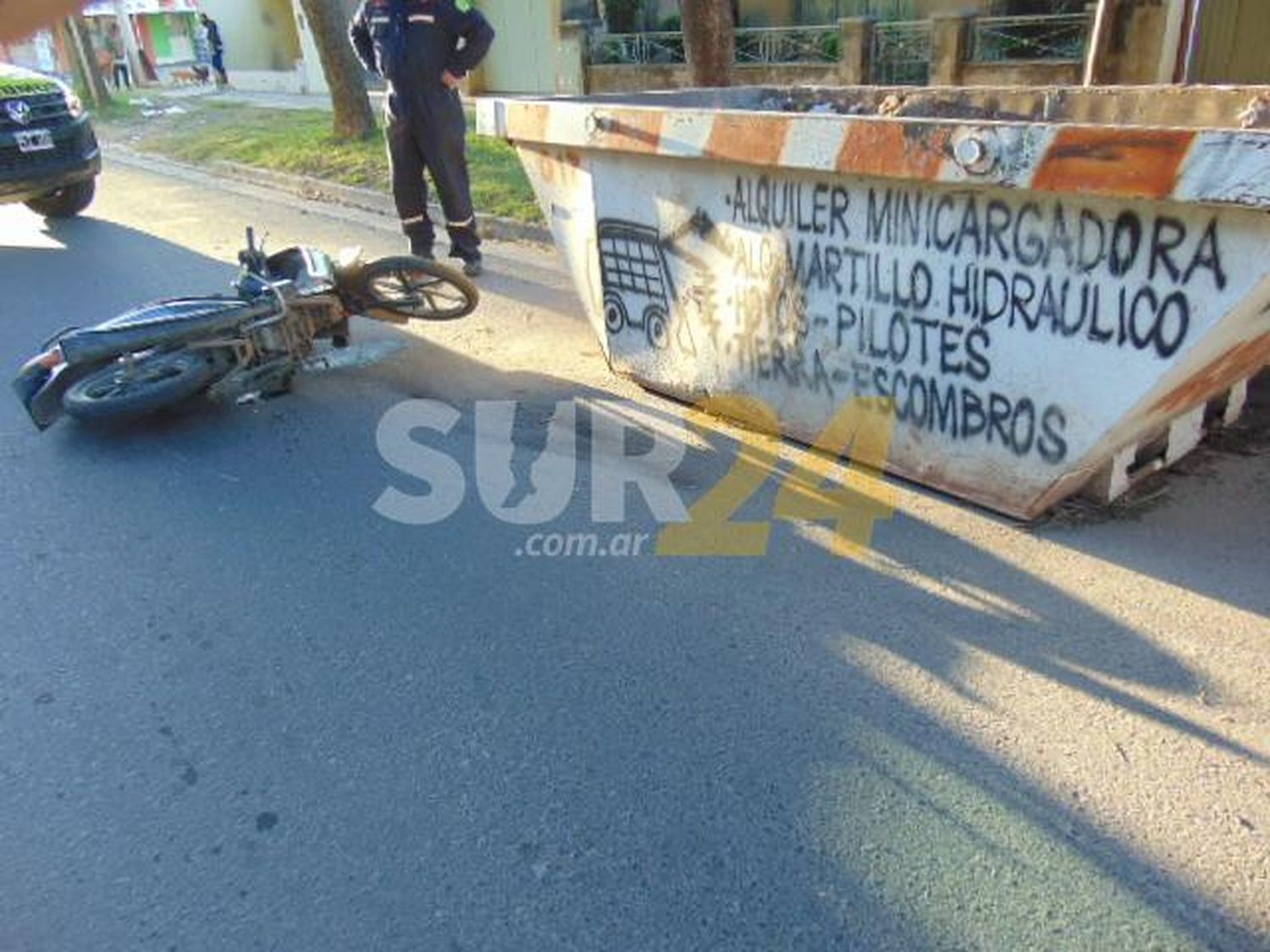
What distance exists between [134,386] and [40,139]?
592 centimetres

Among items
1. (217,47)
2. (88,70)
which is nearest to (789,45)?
(88,70)

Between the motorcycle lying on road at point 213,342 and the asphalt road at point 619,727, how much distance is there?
0.67 metres

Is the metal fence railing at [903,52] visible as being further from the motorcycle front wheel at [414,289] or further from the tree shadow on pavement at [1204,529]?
the tree shadow on pavement at [1204,529]

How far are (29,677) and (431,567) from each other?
130 centimetres

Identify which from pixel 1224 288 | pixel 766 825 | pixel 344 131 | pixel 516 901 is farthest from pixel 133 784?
pixel 344 131

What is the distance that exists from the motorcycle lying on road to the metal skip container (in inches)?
51.2

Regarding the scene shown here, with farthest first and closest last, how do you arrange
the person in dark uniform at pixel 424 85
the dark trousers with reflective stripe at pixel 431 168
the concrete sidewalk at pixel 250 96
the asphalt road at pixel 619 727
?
the concrete sidewalk at pixel 250 96 → the dark trousers with reflective stripe at pixel 431 168 → the person in dark uniform at pixel 424 85 → the asphalt road at pixel 619 727

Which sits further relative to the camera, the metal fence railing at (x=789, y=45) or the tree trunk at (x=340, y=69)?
the metal fence railing at (x=789, y=45)

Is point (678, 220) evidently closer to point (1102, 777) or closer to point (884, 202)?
point (884, 202)

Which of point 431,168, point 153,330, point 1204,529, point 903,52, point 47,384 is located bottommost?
point 1204,529

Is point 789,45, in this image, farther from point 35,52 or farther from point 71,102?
point 35,52

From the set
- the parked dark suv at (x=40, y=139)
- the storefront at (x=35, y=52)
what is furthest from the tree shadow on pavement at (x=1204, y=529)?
the parked dark suv at (x=40, y=139)

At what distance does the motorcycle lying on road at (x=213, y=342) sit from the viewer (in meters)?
4.62

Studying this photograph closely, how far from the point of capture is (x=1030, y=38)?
470 inches
